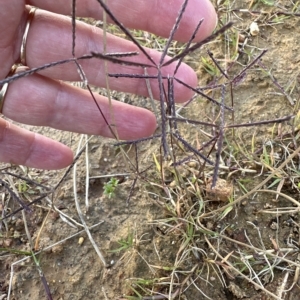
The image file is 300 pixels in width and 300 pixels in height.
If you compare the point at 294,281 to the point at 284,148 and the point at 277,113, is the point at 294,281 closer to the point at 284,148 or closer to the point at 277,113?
the point at 284,148

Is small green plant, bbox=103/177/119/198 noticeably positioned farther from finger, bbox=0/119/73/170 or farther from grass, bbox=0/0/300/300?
finger, bbox=0/119/73/170

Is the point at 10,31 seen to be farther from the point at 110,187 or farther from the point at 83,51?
the point at 110,187

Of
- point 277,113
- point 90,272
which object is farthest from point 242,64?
point 90,272

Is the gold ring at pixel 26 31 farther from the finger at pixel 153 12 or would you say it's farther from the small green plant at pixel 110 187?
the small green plant at pixel 110 187

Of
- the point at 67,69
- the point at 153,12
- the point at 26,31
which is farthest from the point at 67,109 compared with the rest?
the point at 153,12

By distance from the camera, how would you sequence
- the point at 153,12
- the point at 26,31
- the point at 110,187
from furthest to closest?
1. the point at 110,187
2. the point at 26,31
3. the point at 153,12

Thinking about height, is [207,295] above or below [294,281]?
below
